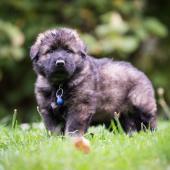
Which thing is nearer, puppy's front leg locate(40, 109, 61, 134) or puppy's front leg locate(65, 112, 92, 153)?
puppy's front leg locate(65, 112, 92, 153)

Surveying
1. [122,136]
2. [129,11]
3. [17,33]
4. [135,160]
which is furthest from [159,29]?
[135,160]

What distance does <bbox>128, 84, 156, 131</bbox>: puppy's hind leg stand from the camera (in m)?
7.53

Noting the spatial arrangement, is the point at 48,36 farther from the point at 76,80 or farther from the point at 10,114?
the point at 10,114

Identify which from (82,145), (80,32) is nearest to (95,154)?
(82,145)

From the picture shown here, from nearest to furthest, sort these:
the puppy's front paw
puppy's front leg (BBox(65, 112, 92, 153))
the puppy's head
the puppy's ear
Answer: the puppy's front paw → puppy's front leg (BBox(65, 112, 92, 153)) → the puppy's head → the puppy's ear

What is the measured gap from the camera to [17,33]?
1218 cm

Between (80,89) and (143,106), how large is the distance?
34.3 inches

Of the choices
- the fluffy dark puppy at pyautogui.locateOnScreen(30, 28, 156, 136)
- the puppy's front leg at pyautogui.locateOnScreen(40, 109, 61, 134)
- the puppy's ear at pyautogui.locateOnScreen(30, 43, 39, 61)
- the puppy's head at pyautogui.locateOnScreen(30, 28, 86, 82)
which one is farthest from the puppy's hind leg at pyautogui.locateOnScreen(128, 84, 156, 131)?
the puppy's ear at pyautogui.locateOnScreen(30, 43, 39, 61)

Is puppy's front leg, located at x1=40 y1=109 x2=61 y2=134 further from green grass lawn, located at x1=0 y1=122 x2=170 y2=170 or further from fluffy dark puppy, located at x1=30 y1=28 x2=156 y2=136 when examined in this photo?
green grass lawn, located at x1=0 y1=122 x2=170 y2=170

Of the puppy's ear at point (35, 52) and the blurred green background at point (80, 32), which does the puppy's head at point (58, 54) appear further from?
the blurred green background at point (80, 32)

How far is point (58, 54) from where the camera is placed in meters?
6.98

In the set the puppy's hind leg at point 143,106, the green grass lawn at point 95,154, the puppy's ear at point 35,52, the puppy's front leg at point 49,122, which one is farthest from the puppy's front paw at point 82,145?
the puppy's hind leg at point 143,106

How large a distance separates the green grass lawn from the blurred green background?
622cm

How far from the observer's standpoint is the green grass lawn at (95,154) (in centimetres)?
483
